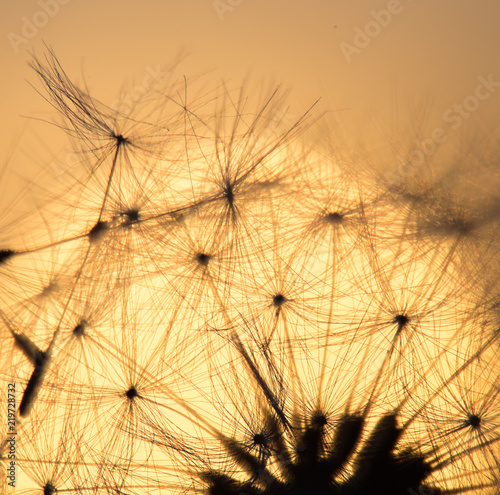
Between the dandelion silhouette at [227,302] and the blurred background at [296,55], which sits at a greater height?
the blurred background at [296,55]

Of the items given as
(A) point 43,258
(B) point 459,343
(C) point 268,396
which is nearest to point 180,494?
(C) point 268,396

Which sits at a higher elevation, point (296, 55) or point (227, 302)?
point (296, 55)

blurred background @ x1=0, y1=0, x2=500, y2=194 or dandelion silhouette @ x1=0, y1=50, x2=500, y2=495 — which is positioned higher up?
blurred background @ x1=0, y1=0, x2=500, y2=194

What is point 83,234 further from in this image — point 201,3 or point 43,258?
point 201,3
